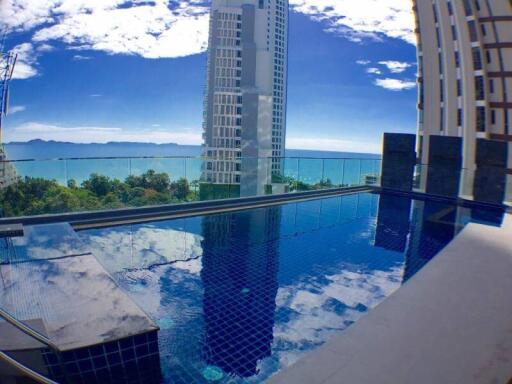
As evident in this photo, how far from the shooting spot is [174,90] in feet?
285

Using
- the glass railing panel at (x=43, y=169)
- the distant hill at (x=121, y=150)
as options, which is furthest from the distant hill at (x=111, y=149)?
the glass railing panel at (x=43, y=169)

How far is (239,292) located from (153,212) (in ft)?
9.74

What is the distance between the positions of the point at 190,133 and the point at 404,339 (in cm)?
9491

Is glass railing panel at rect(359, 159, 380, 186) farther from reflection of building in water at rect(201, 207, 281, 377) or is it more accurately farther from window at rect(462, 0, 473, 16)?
window at rect(462, 0, 473, 16)

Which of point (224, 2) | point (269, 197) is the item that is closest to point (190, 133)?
point (224, 2)

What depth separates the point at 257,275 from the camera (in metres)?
3.49

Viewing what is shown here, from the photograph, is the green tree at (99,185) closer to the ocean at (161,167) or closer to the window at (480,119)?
the ocean at (161,167)

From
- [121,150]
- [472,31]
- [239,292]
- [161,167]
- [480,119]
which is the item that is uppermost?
[472,31]

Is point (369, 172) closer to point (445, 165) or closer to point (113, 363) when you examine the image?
point (445, 165)

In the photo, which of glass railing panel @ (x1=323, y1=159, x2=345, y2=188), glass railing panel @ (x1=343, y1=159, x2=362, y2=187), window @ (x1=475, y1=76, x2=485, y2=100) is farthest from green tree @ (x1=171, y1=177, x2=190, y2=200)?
window @ (x1=475, y1=76, x2=485, y2=100)

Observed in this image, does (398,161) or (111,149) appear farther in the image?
(111,149)

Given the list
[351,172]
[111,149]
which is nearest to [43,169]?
[351,172]

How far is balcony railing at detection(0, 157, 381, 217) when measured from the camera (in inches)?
224

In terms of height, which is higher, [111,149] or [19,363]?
[111,149]
